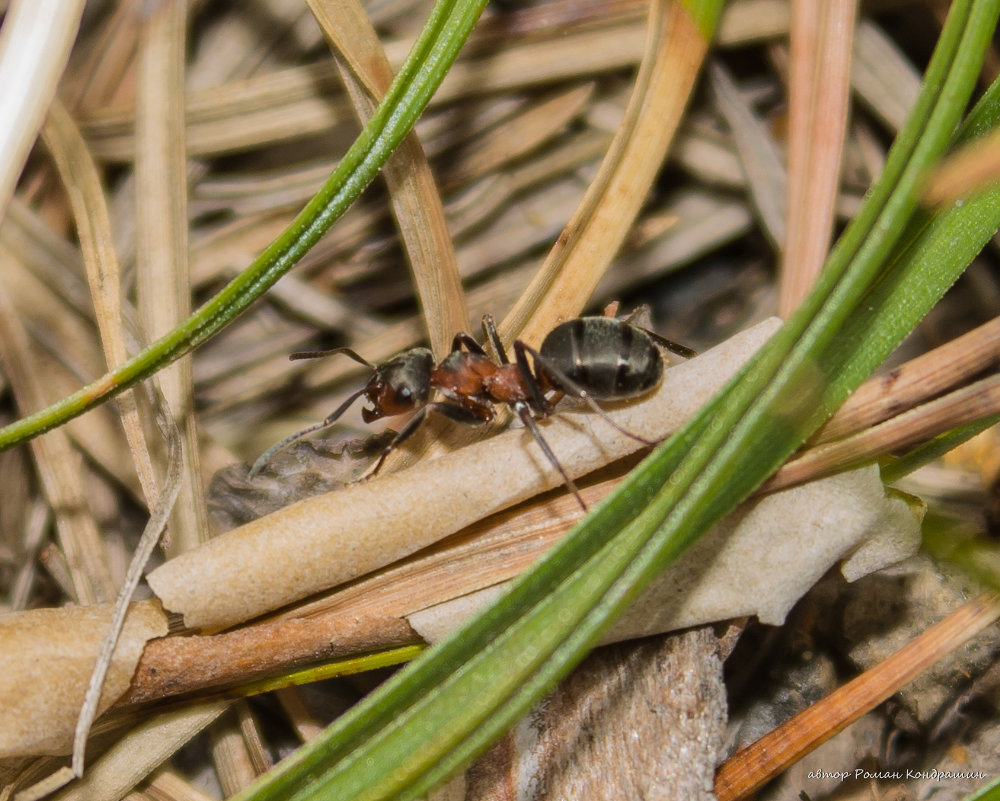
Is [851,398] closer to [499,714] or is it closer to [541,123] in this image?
[499,714]

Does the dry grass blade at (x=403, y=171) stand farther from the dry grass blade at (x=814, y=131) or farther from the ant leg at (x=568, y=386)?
the dry grass blade at (x=814, y=131)

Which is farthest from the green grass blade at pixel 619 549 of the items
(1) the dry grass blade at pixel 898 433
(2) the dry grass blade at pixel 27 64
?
(2) the dry grass blade at pixel 27 64

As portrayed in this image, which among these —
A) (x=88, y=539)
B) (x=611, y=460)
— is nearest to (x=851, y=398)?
(x=611, y=460)

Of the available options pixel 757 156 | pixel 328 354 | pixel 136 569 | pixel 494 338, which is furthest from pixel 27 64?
pixel 757 156

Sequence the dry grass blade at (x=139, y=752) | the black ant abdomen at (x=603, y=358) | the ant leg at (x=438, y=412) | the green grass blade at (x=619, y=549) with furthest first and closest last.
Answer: the ant leg at (x=438, y=412), the black ant abdomen at (x=603, y=358), the dry grass blade at (x=139, y=752), the green grass blade at (x=619, y=549)

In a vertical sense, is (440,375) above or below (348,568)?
above
